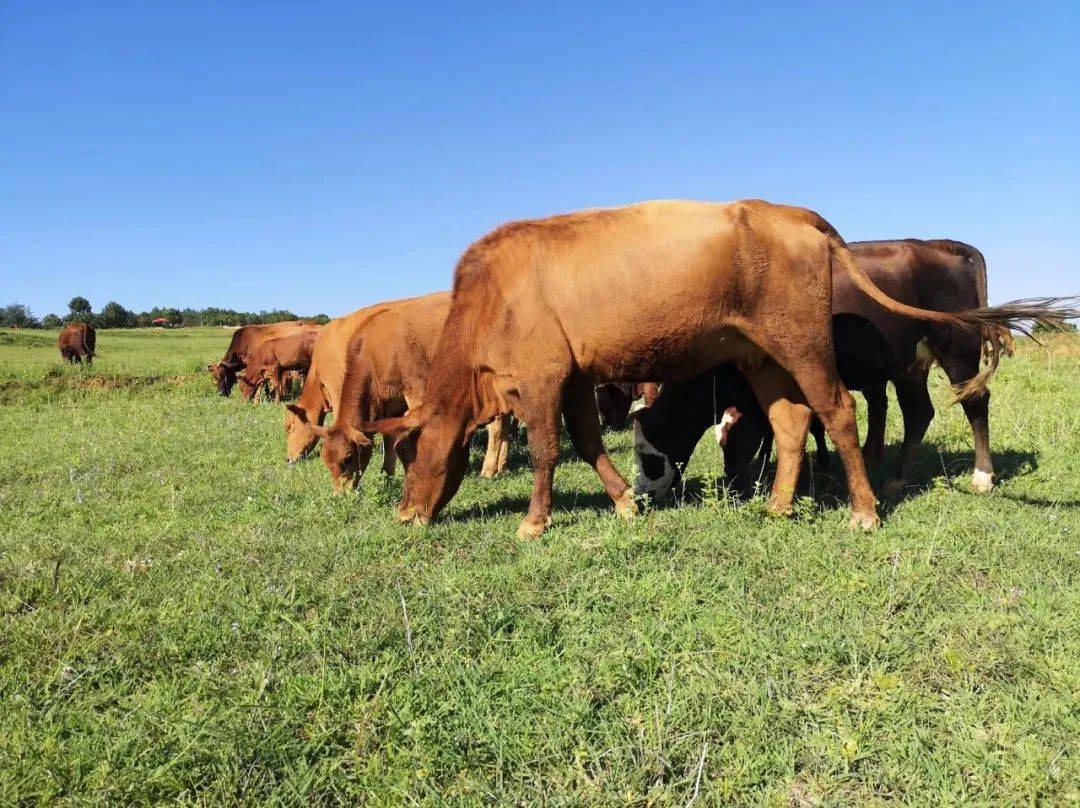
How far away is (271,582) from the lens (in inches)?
183

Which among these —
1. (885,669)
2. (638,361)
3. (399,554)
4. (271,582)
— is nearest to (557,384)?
(638,361)

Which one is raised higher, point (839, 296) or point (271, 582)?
point (839, 296)

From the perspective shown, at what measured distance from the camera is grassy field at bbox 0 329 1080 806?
2.93 meters

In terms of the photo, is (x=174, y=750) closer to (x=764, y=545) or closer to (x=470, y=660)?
(x=470, y=660)

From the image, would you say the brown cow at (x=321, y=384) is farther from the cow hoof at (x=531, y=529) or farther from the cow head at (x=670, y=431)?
the cow hoof at (x=531, y=529)

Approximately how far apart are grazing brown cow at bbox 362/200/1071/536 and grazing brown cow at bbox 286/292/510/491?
5.34ft

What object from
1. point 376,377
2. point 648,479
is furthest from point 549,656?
point 376,377

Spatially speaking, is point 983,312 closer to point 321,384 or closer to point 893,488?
point 893,488

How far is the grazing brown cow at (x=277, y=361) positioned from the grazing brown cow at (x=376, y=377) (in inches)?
407

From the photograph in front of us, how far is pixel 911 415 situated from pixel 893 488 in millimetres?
861

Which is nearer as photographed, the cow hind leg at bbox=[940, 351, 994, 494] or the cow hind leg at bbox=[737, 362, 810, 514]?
the cow hind leg at bbox=[737, 362, 810, 514]

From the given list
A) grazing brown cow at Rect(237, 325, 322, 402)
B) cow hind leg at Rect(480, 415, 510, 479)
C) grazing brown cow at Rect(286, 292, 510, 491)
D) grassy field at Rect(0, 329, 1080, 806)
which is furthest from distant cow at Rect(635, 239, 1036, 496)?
grazing brown cow at Rect(237, 325, 322, 402)

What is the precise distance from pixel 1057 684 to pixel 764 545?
6.37 feet

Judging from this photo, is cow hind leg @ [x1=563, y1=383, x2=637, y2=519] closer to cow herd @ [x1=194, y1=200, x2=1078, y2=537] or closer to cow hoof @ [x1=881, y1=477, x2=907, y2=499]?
cow herd @ [x1=194, y1=200, x2=1078, y2=537]
